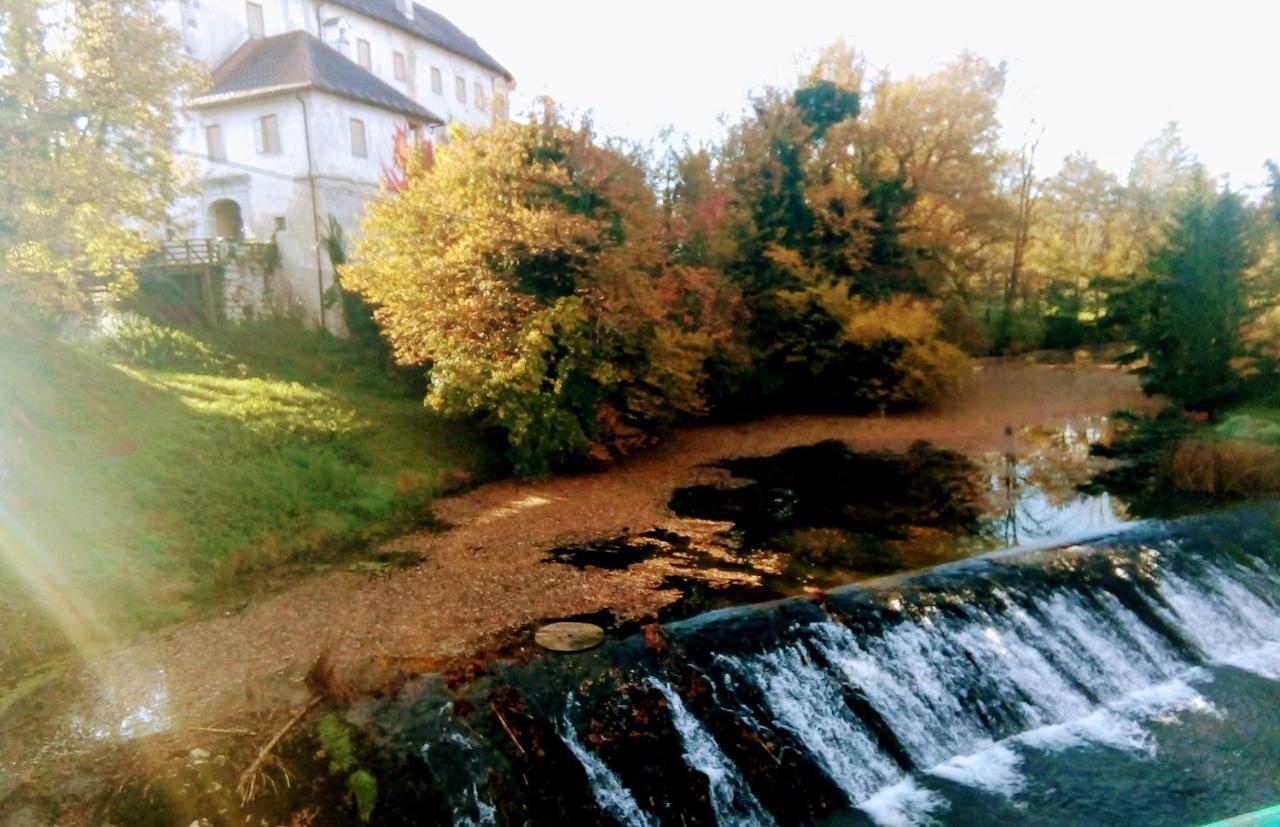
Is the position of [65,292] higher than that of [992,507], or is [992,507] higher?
[65,292]

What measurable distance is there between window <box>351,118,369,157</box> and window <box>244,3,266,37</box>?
654 centimetres

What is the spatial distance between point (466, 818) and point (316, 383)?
670 inches

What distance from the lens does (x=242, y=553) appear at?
13.0 meters

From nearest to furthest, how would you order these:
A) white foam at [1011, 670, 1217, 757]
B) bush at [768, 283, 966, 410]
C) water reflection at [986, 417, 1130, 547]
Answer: white foam at [1011, 670, 1217, 757] → water reflection at [986, 417, 1130, 547] → bush at [768, 283, 966, 410]

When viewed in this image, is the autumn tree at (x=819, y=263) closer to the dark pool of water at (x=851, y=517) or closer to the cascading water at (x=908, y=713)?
the dark pool of water at (x=851, y=517)

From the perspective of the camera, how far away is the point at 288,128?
90.7 feet

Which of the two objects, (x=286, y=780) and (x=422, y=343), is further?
(x=422, y=343)

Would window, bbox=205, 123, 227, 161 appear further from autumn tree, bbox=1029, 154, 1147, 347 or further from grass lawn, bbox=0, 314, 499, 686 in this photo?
autumn tree, bbox=1029, 154, 1147, 347

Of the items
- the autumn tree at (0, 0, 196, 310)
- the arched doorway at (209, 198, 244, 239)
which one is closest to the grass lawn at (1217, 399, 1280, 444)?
the autumn tree at (0, 0, 196, 310)

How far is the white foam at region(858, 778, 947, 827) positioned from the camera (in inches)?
314

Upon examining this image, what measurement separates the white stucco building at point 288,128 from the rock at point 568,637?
19153 millimetres

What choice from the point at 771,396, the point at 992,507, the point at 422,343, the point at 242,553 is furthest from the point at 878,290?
the point at 242,553

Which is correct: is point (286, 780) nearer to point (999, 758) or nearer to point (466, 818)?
point (466, 818)

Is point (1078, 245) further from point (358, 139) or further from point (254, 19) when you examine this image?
point (254, 19)
